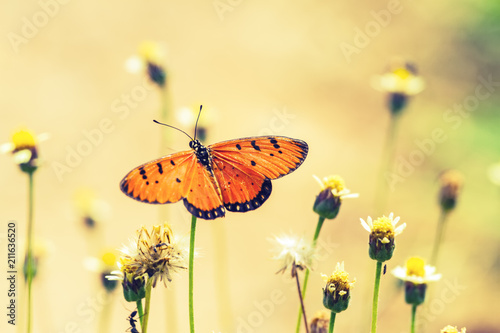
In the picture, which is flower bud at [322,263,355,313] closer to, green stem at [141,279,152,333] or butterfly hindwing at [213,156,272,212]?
butterfly hindwing at [213,156,272,212]

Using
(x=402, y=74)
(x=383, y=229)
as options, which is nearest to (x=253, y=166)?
(x=383, y=229)

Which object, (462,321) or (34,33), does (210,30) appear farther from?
(462,321)

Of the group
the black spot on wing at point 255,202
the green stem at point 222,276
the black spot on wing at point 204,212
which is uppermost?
the black spot on wing at point 255,202

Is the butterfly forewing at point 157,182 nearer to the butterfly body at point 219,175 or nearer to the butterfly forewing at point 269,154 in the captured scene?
the butterfly body at point 219,175

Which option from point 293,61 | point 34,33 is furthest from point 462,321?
point 34,33

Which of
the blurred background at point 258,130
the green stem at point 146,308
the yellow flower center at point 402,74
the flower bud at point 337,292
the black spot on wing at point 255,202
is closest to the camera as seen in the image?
the green stem at point 146,308

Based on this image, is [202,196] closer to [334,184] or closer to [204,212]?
[204,212]

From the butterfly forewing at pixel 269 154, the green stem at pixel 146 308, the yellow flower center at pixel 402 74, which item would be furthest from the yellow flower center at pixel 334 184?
the yellow flower center at pixel 402 74
